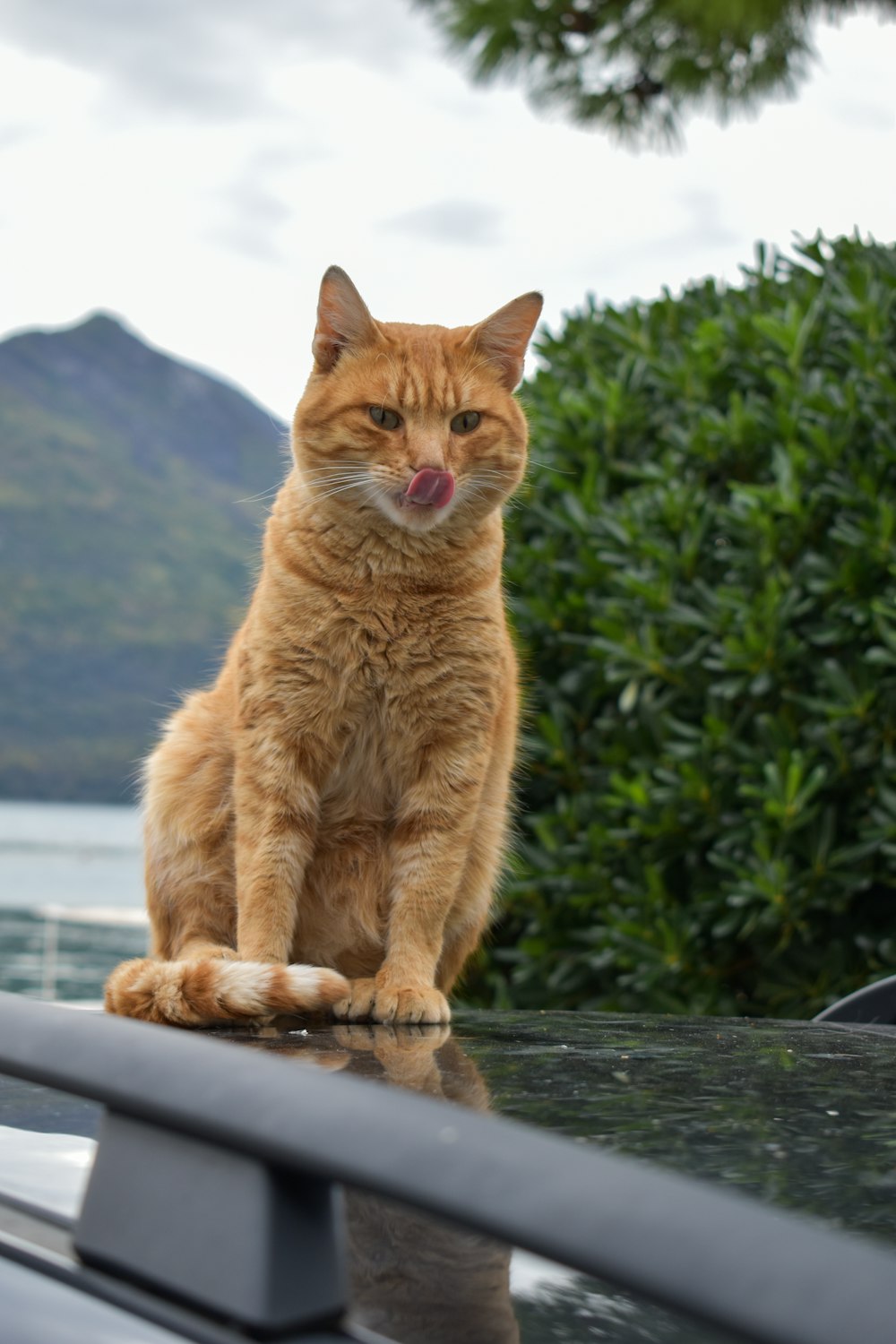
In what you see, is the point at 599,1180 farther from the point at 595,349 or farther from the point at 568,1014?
the point at 595,349

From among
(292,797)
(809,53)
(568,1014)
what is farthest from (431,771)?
(809,53)

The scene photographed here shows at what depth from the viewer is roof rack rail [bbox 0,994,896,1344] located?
542 mm

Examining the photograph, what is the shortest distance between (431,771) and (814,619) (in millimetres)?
1873

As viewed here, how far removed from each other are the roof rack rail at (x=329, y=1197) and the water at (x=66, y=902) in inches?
79.1

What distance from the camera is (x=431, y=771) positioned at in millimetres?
→ 2381

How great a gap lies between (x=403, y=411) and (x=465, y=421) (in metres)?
0.13

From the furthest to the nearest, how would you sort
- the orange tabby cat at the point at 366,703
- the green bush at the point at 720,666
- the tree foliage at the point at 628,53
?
the tree foliage at the point at 628,53
the green bush at the point at 720,666
the orange tabby cat at the point at 366,703

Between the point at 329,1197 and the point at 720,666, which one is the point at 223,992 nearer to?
the point at 329,1197

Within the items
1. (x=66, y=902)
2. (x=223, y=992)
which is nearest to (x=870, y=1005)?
(x=223, y=992)

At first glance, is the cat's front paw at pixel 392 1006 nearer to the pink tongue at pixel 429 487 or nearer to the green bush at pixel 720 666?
the pink tongue at pixel 429 487

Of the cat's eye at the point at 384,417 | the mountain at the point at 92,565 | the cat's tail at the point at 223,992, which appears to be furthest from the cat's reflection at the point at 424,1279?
the mountain at the point at 92,565

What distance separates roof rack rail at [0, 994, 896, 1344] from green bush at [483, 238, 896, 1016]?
2.91 m

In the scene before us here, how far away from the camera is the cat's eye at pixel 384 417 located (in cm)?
251

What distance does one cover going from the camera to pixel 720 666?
376 cm
